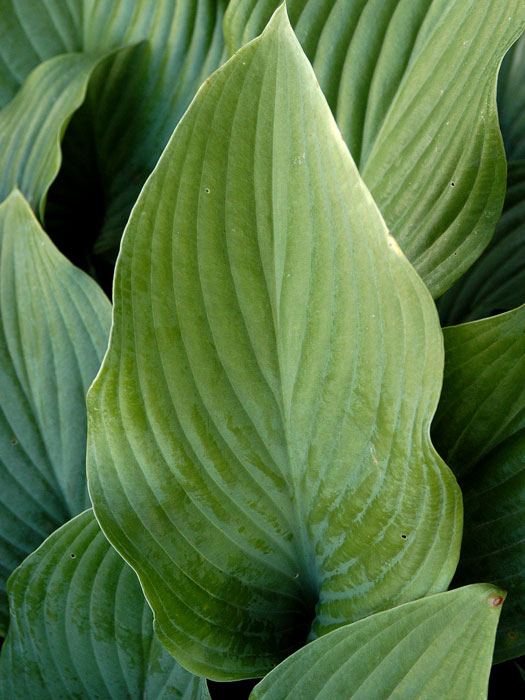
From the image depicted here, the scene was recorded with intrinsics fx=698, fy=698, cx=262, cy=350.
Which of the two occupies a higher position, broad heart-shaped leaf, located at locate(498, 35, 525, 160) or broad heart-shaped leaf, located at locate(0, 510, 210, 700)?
broad heart-shaped leaf, located at locate(498, 35, 525, 160)

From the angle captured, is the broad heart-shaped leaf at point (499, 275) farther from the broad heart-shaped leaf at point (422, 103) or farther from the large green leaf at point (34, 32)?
the large green leaf at point (34, 32)

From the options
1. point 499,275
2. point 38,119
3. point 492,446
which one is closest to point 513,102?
point 499,275

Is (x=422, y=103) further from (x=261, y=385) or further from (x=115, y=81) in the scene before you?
(x=115, y=81)

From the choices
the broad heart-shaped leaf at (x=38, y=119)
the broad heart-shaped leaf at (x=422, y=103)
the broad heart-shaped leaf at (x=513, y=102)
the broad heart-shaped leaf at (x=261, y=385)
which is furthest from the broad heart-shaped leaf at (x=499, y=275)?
the broad heart-shaped leaf at (x=38, y=119)

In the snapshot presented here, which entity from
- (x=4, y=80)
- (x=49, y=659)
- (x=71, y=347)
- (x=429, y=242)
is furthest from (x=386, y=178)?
(x=4, y=80)

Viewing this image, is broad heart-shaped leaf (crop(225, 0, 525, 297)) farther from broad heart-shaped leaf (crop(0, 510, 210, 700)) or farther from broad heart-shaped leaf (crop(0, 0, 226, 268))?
broad heart-shaped leaf (crop(0, 510, 210, 700))

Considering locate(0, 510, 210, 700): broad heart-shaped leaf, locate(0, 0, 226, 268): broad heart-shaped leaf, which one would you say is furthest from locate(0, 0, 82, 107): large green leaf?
locate(0, 510, 210, 700): broad heart-shaped leaf

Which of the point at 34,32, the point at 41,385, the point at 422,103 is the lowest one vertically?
the point at 41,385
